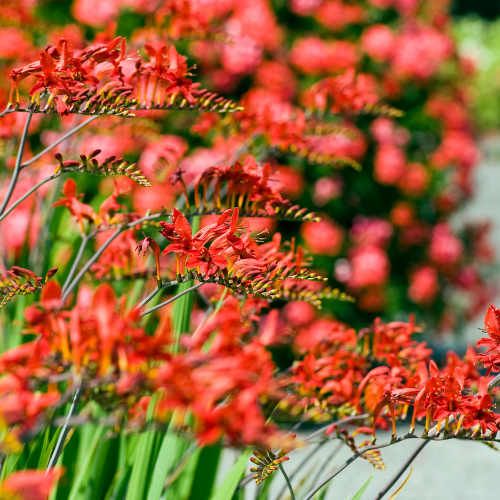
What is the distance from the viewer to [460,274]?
4648 mm

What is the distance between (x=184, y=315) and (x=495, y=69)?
11.7 metres

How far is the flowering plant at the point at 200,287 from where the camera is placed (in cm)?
71

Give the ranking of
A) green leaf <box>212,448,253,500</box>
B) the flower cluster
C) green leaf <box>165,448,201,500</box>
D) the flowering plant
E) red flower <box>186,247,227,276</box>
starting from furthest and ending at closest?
green leaf <box>165,448,201,500</box> < green leaf <box>212,448,253,500</box> < the flower cluster < red flower <box>186,247,227,276</box> < the flowering plant

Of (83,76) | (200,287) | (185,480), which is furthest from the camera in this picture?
(200,287)

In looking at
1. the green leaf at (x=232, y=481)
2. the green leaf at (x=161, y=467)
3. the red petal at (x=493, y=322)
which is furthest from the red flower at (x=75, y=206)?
the red petal at (x=493, y=322)

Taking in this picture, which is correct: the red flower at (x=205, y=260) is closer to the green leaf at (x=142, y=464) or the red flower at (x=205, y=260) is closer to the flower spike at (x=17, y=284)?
the flower spike at (x=17, y=284)

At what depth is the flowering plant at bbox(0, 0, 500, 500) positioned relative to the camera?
27.8 inches

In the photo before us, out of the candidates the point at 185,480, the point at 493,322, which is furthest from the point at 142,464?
the point at 493,322

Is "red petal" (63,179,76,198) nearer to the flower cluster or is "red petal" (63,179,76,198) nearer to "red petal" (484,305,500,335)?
the flower cluster

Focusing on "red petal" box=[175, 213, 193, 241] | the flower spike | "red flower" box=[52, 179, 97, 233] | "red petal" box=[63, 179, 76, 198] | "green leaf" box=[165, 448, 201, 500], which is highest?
"red petal" box=[63, 179, 76, 198]

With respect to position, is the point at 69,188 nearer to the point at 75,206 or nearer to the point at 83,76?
the point at 75,206

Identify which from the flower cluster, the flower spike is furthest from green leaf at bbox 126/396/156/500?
the flower cluster

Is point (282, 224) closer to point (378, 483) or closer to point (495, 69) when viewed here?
point (378, 483)

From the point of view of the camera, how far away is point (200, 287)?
183 cm
